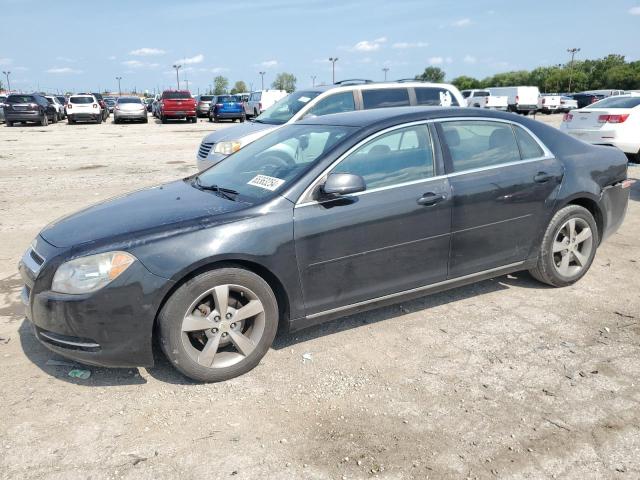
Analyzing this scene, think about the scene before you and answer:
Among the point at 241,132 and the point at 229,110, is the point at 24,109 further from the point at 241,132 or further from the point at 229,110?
the point at 241,132

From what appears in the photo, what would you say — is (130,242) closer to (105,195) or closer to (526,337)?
(526,337)

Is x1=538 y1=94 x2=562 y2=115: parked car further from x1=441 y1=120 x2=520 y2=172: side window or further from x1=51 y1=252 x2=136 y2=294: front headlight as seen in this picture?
x1=51 y1=252 x2=136 y2=294: front headlight

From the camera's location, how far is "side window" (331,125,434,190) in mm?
3828

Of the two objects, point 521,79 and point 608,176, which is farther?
point 521,79

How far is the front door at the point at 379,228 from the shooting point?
141 inches

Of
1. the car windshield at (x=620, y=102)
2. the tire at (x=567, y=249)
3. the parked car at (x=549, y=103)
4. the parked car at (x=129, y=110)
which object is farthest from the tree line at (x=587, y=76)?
the tire at (x=567, y=249)

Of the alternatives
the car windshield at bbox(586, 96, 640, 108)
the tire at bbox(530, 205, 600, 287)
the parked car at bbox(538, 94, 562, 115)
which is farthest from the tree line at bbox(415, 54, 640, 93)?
the tire at bbox(530, 205, 600, 287)

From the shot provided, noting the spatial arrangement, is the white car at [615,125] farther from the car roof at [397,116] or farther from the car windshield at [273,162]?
the car windshield at [273,162]

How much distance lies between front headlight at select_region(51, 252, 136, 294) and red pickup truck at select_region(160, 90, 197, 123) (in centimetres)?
2997

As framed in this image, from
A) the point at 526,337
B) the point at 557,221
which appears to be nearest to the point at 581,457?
the point at 526,337

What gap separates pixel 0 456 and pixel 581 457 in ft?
9.37

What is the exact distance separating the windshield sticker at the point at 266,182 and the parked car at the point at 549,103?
150 feet

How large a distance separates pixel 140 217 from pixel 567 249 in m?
3.58

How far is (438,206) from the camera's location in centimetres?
398
